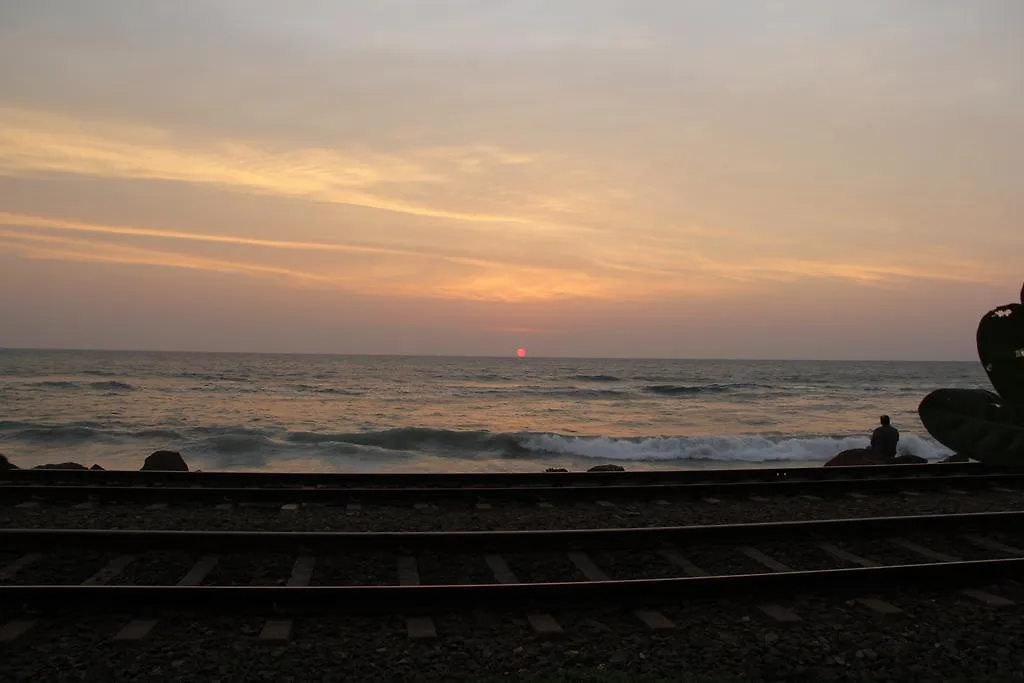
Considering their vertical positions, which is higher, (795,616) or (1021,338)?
(1021,338)

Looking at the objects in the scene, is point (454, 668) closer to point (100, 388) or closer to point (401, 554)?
point (401, 554)

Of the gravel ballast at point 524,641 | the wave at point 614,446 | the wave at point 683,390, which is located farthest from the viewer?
the wave at point 683,390

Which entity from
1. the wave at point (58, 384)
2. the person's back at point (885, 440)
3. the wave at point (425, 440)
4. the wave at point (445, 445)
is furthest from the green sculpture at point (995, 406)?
the wave at point (58, 384)

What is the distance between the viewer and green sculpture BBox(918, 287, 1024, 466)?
130 cm

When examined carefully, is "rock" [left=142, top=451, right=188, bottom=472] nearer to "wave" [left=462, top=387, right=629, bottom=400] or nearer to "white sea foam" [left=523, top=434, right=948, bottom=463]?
"white sea foam" [left=523, top=434, right=948, bottom=463]

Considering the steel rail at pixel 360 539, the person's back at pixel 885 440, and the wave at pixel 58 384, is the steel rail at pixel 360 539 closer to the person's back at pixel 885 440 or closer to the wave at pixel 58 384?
the person's back at pixel 885 440

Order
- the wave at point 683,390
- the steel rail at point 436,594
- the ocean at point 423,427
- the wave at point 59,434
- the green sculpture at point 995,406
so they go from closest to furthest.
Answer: the green sculpture at point 995,406 < the steel rail at point 436,594 < the ocean at point 423,427 < the wave at point 59,434 < the wave at point 683,390

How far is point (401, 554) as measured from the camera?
7039mm

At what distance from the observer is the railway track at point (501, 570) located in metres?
5.51

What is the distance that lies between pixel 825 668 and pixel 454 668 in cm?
230

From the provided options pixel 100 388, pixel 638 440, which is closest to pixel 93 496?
pixel 638 440

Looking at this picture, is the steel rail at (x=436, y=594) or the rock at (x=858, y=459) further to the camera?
the rock at (x=858, y=459)

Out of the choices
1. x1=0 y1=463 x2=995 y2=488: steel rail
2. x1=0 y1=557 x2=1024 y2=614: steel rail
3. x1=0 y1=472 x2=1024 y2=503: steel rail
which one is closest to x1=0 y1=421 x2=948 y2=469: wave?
x1=0 y1=463 x2=995 y2=488: steel rail

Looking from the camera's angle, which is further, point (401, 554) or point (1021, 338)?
point (401, 554)
